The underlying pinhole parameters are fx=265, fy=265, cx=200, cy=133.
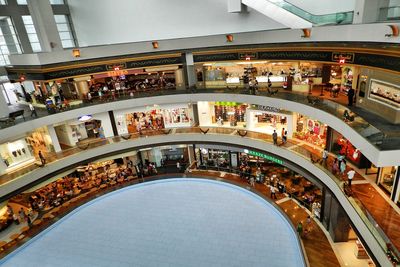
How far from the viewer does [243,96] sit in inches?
842

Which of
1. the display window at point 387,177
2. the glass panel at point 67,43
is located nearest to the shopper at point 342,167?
the display window at point 387,177

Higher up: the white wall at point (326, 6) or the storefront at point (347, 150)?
the white wall at point (326, 6)

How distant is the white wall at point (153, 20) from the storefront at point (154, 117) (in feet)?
21.0

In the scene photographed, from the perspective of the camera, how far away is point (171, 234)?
17.1 m

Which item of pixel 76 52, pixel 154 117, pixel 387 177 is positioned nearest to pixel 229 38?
pixel 154 117

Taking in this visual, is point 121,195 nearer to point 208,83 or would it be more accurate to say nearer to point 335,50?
point 208,83

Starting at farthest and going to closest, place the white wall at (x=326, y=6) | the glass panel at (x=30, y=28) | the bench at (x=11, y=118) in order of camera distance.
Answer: the glass panel at (x=30, y=28) < the bench at (x=11, y=118) < the white wall at (x=326, y=6)

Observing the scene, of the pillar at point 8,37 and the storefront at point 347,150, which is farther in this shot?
the pillar at point 8,37

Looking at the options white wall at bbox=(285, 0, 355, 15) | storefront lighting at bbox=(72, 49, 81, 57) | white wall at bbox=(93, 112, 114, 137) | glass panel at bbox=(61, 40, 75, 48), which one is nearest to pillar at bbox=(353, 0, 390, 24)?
white wall at bbox=(285, 0, 355, 15)

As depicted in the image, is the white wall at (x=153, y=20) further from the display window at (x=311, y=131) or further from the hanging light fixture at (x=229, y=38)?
the display window at (x=311, y=131)

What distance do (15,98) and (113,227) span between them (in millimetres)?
17595

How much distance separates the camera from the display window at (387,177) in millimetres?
13105

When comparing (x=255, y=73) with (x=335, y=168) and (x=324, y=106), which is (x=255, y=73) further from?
(x=335, y=168)

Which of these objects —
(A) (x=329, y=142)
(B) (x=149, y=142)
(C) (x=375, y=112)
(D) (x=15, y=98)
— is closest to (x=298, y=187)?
(A) (x=329, y=142)
